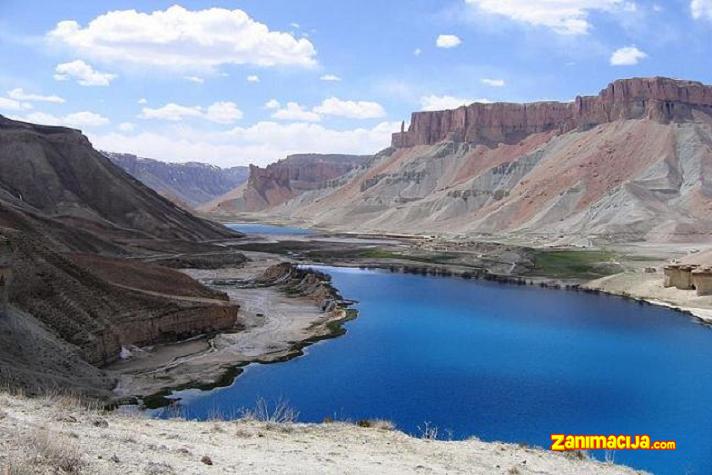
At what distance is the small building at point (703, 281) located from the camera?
67.5 m

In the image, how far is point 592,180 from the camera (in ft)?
489

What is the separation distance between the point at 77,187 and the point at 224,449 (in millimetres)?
93774

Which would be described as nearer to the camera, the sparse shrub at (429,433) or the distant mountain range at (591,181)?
the sparse shrub at (429,433)

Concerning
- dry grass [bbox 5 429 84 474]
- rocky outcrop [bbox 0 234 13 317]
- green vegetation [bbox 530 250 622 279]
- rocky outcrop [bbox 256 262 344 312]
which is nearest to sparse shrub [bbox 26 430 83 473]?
dry grass [bbox 5 429 84 474]

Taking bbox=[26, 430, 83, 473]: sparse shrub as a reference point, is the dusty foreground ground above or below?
below

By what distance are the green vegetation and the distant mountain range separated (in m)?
19.2

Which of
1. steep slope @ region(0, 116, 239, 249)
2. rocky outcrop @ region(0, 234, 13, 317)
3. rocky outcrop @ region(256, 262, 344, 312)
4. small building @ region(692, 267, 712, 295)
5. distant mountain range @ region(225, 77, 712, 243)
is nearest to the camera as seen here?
rocky outcrop @ region(0, 234, 13, 317)

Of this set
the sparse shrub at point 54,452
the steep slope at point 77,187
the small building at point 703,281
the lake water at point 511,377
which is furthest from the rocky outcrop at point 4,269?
the small building at point 703,281

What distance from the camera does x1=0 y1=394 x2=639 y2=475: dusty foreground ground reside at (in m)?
12.2

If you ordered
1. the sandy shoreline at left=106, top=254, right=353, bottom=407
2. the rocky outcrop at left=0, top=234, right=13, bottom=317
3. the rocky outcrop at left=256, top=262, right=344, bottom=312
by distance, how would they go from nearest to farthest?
the rocky outcrop at left=0, top=234, right=13, bottom=317 → the sandy shoreline at left=106, top=254, right=353, bottom=407 → the rocky outcrop at left=256, top=262, right=344, bottom=312

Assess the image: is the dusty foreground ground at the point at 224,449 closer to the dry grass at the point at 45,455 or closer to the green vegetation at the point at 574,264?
the dry grass at the point at 45,455

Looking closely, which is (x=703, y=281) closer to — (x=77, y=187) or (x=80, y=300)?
(x=80, y=300)

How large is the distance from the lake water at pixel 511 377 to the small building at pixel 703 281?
19.8 feet

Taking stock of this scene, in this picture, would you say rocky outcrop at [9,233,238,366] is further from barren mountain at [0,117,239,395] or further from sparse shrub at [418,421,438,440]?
sparse shrub at [418,421,438,440]
